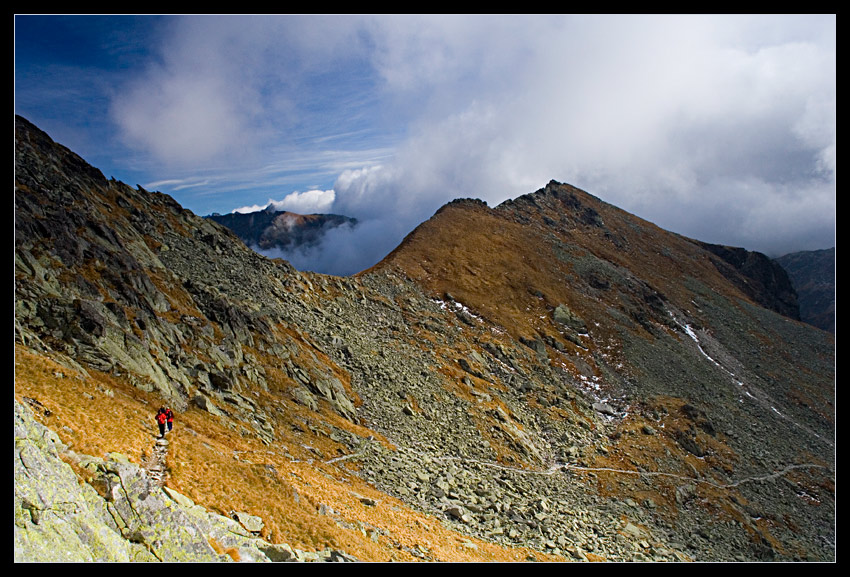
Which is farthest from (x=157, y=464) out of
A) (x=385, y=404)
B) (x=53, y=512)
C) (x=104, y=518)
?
(x=385, y=404)

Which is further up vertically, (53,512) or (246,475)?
(53,512)

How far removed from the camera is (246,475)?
18594 mm

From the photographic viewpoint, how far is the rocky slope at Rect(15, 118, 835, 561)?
17359mm

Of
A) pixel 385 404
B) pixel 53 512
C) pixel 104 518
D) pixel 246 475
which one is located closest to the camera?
pixel 53 512

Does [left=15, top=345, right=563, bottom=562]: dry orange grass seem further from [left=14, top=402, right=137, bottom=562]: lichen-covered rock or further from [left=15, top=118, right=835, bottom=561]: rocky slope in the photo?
[left=14, top=402, right=137, bottom=562]: lichen-covered rock

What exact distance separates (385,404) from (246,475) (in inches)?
818

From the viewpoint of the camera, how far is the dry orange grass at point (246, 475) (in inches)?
619

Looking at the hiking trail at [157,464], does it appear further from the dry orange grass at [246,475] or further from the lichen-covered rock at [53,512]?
the lichen-covered rock at [53,512]

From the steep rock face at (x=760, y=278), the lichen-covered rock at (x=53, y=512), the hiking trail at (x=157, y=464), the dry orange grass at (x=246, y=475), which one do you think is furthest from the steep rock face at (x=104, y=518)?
the steep rock face at (x=760, y=278)

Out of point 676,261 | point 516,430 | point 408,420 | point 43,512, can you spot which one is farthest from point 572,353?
point 676,261

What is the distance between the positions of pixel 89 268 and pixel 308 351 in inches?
722

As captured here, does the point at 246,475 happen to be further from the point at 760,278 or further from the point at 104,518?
the point at 760,278
